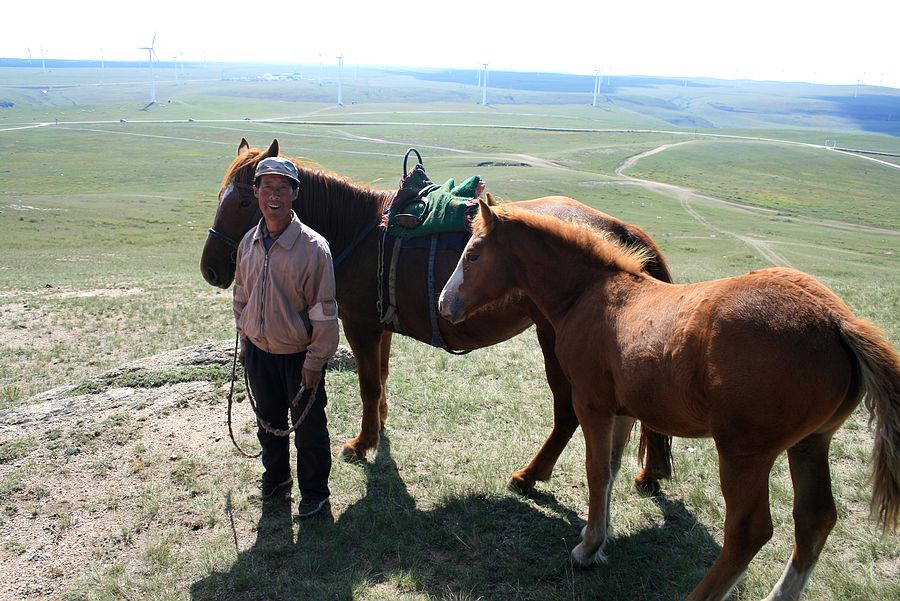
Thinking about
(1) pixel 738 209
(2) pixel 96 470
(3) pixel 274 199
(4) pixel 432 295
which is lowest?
(1) pixel 738 209

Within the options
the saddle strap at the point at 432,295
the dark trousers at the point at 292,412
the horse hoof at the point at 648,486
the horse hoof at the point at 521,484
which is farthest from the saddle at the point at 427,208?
the horse hoof at the point at 648,486

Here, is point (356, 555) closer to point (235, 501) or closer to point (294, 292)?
point (235, 501)

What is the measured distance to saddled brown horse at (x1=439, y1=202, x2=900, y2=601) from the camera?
122 inches

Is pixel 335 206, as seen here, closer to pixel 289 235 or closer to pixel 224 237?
pixel 224 237

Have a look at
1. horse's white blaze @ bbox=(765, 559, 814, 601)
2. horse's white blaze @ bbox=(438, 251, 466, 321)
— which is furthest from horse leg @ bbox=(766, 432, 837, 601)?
horse's white blaze @ bbox=(438, 251, 466, 321)

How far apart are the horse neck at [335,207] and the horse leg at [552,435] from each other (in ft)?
6.27

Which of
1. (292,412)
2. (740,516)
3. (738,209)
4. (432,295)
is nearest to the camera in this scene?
(740,516)

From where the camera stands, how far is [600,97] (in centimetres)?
19662

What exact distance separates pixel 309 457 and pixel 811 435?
3.33 m

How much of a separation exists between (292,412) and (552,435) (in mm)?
2038

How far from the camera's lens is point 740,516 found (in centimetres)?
339

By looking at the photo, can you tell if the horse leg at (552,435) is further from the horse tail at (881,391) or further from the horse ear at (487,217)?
the horse tail at (881,391)

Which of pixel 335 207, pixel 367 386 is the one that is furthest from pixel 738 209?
pixel 367 386

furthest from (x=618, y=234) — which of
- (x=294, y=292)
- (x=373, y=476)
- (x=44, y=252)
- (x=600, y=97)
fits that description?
(x=600, y=97)
